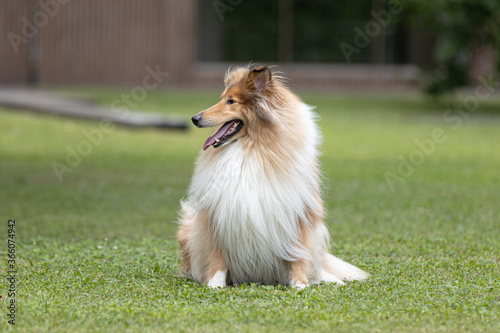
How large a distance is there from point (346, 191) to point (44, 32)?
19.4 metres

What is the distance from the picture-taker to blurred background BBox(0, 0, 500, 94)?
27.8 meters

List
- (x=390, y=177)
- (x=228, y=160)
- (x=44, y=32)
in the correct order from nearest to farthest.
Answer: (x=228, y=160) → (x=390, y=177) → (x=44, y=32)

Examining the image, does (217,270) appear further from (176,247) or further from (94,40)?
(94,40)

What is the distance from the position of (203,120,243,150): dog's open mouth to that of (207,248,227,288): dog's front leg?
29.7 inches

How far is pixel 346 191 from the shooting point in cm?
1090

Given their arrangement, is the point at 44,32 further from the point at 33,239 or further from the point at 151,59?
the point at 33,239

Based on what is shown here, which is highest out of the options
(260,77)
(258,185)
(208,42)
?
(260,77)

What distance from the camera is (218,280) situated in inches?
225

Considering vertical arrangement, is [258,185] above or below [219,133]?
below

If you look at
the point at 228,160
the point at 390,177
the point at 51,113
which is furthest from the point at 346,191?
the point at 51,113
